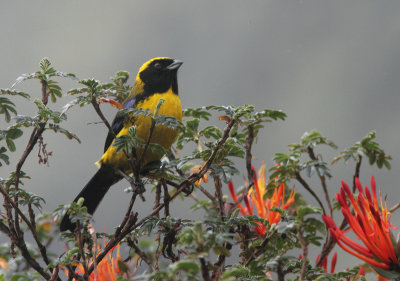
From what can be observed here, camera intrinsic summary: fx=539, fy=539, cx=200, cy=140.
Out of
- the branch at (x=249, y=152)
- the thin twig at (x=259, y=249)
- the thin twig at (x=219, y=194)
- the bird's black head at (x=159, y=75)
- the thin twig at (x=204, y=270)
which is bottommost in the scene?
the thin twig at (x=204, y=270)

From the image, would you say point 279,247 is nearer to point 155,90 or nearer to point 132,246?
point 132,246

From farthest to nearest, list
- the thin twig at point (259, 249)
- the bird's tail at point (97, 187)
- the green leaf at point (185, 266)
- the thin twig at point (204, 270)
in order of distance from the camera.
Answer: the bird's tail at point (97, 187) < the thin twig at point (259, 249) < the thin twig at point (204, 270) < the green leaf at point (185, 266)

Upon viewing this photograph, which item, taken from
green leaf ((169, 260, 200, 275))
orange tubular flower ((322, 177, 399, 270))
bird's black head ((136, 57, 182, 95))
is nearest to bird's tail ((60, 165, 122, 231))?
bird's black head ((136, 57, 182, 95))

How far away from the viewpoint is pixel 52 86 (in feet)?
6.29

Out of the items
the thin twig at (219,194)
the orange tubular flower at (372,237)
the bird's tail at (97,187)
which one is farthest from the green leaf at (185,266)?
the bird's tail at (97,187)

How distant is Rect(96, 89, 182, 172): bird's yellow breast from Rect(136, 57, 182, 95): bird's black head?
0.19 feet

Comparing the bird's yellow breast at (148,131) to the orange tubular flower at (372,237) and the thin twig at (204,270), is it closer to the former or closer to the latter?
the orange tubular flower at (372,237)

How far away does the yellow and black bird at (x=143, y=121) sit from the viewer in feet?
7.52

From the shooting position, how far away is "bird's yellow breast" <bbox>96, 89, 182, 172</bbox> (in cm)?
227

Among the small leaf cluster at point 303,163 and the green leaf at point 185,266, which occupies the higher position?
the small leaf cluster at point 303,163

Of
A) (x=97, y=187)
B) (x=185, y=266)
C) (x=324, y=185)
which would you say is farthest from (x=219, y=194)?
(x=97, y=187)

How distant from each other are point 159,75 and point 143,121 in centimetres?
50

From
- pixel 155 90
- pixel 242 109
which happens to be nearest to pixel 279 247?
pixel 242 109

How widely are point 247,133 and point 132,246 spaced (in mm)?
570
